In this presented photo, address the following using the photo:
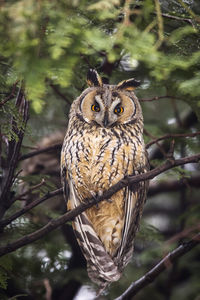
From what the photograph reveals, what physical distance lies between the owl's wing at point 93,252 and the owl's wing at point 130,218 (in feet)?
0.32

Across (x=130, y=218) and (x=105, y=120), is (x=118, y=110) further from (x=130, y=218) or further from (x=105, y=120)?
(x=130, y=218)

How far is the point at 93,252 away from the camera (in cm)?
266

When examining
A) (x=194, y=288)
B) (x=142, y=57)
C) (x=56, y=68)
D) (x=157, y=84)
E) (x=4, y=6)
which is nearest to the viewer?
(x=4, y=6)

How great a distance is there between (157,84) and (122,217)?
921 mm

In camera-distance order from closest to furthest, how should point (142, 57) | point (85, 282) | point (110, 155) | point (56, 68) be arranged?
point (56, 68) < point (142, 57) < point (110, 155) < point (85, 282)

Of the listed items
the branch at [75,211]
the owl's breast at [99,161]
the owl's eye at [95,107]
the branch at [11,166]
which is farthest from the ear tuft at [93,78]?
the branch at [75,211]

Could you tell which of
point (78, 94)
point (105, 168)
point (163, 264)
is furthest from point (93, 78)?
point (163, 264)

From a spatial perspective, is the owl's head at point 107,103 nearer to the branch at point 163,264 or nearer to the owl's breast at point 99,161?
the owl's breast at point 99,161

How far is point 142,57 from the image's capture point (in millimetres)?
2000

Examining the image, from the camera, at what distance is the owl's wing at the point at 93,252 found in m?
2.55

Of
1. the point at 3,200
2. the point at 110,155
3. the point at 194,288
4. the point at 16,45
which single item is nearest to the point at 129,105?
the point at 110,155

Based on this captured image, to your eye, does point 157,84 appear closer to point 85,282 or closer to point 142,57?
point 142,57

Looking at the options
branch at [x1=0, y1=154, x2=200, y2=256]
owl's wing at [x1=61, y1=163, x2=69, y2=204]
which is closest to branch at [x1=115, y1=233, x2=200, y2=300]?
branch at [x1=0, y1=154, x2=200, y2=256]

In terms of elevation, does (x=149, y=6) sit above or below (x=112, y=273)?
above
